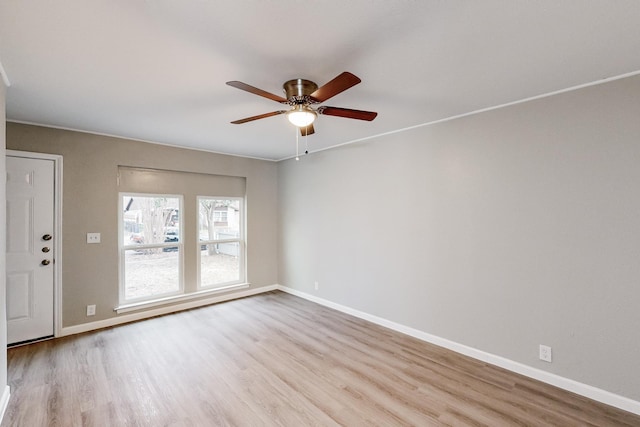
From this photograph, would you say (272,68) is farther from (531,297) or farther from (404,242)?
(531,297)

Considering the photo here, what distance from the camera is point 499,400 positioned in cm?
228

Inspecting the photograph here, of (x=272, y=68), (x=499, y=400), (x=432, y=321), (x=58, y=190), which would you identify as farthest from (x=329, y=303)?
(x=58, y=190)

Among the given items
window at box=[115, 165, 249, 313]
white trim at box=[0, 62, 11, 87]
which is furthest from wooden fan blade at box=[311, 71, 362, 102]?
window at box=[115, 165, 249, 313]

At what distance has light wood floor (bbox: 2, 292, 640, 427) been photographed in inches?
82.7

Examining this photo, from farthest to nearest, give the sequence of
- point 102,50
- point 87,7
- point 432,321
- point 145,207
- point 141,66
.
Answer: point 145,207
point 432,321
point 141,66
point 102,50
point 87,7

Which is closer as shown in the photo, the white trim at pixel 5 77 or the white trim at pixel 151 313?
the white trim at pixel 5 77

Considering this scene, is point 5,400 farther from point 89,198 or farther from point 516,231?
point 516,231

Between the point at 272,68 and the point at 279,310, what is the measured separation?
342 centimetres

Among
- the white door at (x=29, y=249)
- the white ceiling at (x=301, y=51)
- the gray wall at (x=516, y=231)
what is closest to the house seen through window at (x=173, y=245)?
the white door at (x=29, y=249)

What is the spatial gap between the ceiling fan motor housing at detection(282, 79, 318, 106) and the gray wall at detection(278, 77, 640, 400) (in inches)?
68.0

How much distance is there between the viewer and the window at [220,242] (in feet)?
15.6

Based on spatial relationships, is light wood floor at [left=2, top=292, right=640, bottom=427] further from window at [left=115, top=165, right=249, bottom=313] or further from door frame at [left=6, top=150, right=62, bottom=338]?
window at [left=115, top=165, right=249, bottom=313]

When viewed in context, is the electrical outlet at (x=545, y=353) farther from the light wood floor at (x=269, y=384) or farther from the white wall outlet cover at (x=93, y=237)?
the white wall outlet cover at (x=93, y=237)

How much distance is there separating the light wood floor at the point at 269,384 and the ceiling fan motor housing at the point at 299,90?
230cm
